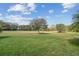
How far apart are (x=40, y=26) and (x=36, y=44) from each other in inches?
8.2

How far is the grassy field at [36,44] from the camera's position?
2.38 m

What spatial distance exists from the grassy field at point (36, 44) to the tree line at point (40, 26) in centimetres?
5

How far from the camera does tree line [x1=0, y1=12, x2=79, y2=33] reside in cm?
240

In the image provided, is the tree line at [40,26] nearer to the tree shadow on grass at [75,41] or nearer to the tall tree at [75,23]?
the tall tree at [75,23]

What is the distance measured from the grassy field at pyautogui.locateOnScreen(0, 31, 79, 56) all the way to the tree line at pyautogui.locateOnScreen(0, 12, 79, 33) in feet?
0.15

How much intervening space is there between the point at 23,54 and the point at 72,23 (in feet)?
2.09

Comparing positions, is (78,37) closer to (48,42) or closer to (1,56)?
(48,42)

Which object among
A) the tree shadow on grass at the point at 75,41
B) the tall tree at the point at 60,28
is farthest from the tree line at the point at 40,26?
the tree shadow on grass at the point at 75,41

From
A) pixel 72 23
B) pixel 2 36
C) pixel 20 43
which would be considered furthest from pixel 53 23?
pixel 2 36

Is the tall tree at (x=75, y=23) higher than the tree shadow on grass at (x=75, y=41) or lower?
higher

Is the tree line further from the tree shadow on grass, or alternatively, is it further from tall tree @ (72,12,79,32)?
the tree shadow on grass

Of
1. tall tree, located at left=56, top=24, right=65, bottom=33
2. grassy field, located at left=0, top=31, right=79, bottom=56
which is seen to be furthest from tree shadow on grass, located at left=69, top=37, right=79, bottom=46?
tall tree, located at left=56, top=24, right=65, bottom=33

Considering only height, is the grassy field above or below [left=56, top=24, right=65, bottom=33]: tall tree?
below

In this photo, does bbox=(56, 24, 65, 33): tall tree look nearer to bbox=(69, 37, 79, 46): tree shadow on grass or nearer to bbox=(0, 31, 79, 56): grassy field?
bbox=(0, 31, 79, 56): grassy field
